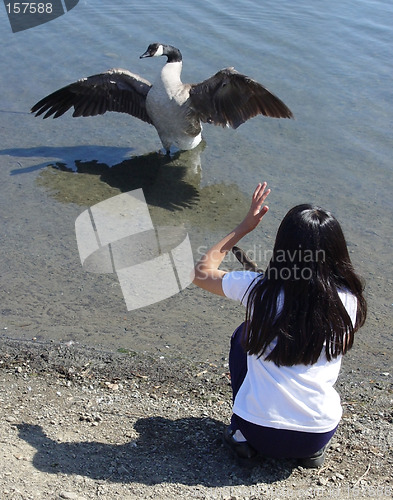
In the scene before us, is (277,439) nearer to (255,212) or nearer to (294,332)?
(294,332)

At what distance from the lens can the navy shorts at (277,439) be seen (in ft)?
9.06

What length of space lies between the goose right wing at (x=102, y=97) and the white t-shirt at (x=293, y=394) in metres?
5.22

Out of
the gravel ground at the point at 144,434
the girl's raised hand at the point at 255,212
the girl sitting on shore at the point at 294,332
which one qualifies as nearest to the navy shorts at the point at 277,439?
the girl sitting on shore at the point at 294,332

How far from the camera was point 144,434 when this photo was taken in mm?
3203

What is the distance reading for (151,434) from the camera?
3207 mm

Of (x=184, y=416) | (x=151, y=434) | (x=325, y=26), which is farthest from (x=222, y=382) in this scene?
(x=325, y=26)

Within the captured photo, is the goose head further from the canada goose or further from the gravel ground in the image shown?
the gravel ground

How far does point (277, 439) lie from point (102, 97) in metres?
5.66

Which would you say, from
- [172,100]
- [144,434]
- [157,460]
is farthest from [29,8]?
[157,460]

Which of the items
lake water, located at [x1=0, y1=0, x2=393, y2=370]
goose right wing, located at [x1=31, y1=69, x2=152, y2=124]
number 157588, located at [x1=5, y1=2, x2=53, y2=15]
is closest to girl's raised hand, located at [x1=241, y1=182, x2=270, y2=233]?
lake water, located at [x1=0, y1=0, x2=393, y2=370]

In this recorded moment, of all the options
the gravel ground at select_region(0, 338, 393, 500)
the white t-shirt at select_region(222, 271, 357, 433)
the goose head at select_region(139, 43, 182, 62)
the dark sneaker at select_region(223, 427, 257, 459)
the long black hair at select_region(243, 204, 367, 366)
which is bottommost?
the gravel ground at select_region(0, 338, 393, 500)

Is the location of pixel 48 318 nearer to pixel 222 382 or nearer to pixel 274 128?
pixel 222 382

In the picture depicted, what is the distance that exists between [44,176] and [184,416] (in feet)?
13.2

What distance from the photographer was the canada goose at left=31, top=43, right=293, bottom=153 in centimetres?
688
